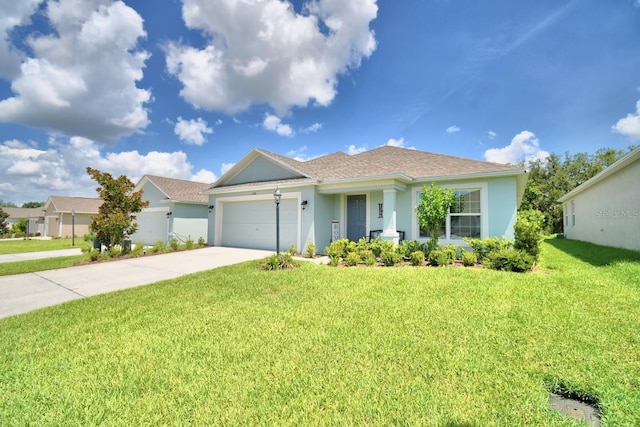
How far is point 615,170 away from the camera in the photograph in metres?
11.0

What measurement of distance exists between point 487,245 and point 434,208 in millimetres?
2001

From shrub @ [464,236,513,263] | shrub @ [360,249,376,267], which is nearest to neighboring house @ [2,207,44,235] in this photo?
→ shrub @ [360,249,376,267]

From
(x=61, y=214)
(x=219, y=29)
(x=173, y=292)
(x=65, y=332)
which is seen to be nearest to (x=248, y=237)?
(x=173, y=292)

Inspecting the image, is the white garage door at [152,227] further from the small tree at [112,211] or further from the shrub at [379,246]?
the shrub at [379,246]

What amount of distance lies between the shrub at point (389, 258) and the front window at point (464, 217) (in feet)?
8.99

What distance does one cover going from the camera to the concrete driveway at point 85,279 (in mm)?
5836

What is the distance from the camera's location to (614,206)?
1170 centimetres

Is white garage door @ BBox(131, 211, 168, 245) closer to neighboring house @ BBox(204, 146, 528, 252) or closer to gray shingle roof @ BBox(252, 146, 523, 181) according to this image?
neighboring house @ BBox(204, 146, 528, 252)

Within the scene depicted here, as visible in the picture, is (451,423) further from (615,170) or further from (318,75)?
(615,170)

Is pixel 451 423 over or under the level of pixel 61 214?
under

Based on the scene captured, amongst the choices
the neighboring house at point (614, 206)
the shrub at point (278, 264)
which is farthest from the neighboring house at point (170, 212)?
the neighboring house at point (614, 206)

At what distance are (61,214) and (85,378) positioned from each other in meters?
39.6

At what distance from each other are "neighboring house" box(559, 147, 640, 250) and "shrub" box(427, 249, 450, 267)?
7263 millimetres

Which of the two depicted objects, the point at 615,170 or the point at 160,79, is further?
the point at 160,79
